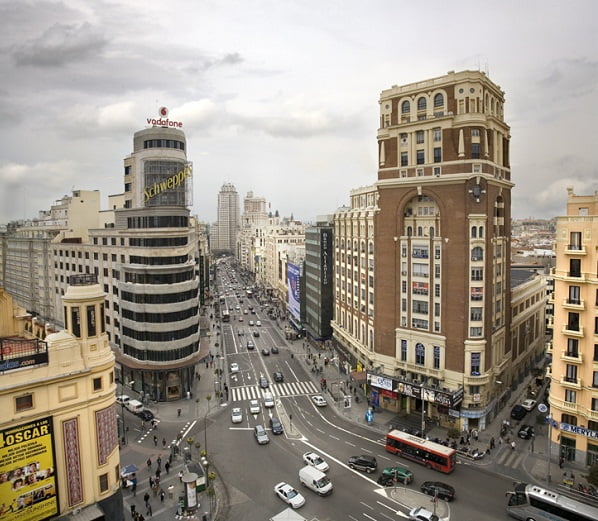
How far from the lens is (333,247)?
9444 centimetres

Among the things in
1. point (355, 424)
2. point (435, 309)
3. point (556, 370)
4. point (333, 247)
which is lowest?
point (355, 424)

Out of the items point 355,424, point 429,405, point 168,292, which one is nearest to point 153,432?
point 168,292

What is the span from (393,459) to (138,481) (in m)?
28.6

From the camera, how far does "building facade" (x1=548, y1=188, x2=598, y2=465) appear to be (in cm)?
4856

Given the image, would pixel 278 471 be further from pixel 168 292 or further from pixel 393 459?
pixel 168 292

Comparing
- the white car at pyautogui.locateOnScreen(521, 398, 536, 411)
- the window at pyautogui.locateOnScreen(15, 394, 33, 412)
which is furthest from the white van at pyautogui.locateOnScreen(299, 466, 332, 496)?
the white car at pyautogui.locateOnScreen(521, 398, 536, 411)

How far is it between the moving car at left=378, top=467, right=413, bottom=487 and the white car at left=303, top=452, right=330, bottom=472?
19.7 feet

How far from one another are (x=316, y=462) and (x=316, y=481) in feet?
16.6

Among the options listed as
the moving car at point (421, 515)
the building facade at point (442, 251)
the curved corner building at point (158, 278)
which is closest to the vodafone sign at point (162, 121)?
the curved corner building at point (158, 278)

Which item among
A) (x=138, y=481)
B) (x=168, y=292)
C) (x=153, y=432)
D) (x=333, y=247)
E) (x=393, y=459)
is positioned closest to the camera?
(x=138, y=481)

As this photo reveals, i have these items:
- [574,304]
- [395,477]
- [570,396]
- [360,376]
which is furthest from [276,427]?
[574,304]

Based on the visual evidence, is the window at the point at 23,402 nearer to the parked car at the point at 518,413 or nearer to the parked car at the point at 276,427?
the parked car at the point at 276,427

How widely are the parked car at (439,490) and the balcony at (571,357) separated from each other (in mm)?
19369

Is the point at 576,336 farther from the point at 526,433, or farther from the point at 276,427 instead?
the point at 276,427
